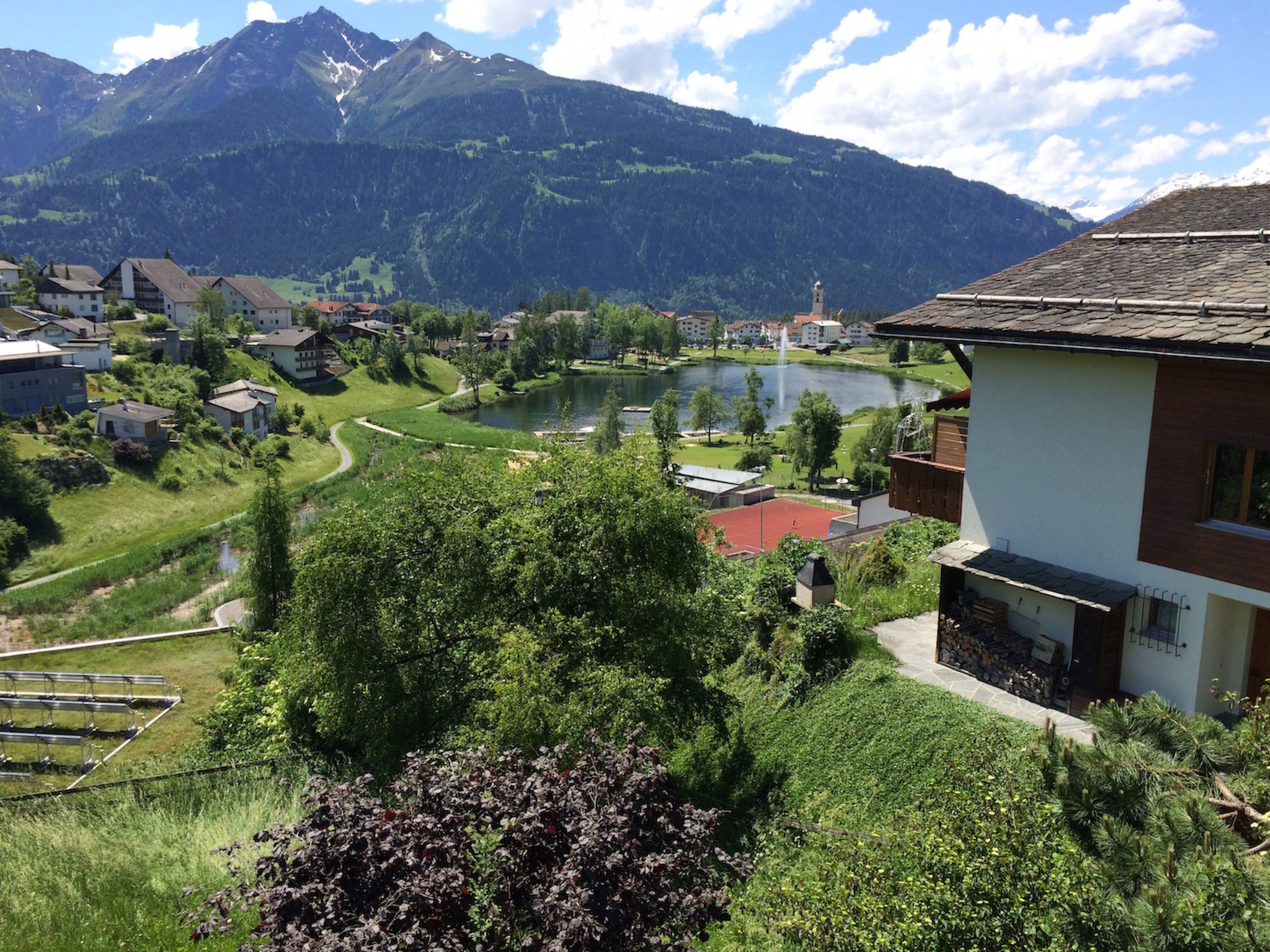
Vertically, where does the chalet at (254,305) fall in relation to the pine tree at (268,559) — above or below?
above

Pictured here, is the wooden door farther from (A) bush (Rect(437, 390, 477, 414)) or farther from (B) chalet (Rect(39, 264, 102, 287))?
(B) chalet (Rect(39, 264, 102, 287))

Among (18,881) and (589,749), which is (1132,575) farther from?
(18,881)

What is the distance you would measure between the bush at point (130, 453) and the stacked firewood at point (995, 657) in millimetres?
57123

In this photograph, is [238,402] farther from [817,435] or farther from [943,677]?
[943,677]

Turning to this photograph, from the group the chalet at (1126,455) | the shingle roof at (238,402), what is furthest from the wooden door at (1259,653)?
the shingle roof at (238,402)

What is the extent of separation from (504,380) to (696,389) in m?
30.8

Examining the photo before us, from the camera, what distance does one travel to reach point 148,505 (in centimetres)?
5262

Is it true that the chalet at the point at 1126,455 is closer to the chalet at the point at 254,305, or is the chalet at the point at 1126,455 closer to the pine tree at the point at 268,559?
the pine tree at the point at 268,559

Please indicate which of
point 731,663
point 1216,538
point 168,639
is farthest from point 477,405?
point 1216,538

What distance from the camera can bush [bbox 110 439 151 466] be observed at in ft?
181

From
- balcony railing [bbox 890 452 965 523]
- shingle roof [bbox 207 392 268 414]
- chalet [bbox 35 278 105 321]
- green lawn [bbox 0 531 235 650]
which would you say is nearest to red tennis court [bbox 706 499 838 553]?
balcony railing [bbox 890 452 965 523]

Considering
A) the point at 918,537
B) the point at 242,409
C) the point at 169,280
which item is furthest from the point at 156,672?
the point at 169,280

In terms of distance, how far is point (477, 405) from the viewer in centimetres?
11275

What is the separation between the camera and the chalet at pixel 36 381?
58000 millimetres
